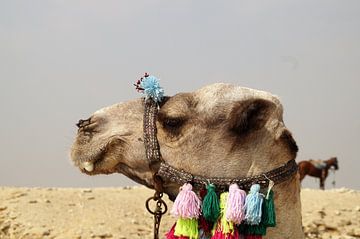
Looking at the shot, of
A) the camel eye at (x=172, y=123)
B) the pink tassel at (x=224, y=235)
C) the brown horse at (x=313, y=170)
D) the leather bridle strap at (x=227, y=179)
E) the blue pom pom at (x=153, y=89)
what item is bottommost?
the pink tassel at (x=224, y=235)

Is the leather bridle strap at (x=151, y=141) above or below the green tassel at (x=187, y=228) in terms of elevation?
above

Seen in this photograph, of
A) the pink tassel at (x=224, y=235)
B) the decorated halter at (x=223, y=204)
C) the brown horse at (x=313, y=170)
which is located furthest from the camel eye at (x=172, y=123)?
the brown horse at (x=313, y=170)

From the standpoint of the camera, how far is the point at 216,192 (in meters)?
3.27

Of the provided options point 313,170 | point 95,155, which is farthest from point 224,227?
point 313,170

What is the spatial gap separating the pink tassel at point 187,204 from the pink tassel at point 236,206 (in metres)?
0.15

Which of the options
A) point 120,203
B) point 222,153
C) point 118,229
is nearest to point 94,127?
point 222,153

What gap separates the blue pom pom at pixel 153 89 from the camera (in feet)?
11.7

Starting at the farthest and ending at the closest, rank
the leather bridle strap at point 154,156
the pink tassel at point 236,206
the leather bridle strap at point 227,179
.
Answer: the leather bridle strap at point 154,156 < the leather bridle strap at point 227,179 < the pink tassel at point 236,206

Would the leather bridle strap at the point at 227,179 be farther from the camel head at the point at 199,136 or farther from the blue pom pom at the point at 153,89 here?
the blue pom pom at the point at 153,89

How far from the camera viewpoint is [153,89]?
358 cm

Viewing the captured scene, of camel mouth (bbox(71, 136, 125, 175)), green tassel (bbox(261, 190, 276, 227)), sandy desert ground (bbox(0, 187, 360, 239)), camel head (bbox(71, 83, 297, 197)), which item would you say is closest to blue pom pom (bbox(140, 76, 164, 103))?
camel head (bbox(71, 83, 297, 197))

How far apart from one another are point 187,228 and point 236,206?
27cm

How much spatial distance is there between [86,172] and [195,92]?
701 millimetres

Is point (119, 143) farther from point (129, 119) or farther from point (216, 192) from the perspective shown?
point (216, 192)
